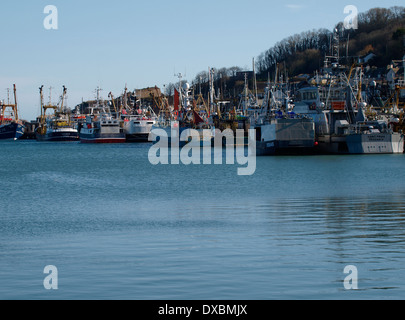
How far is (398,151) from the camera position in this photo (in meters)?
65.2

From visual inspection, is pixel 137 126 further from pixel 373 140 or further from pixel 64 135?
pixel 373 140

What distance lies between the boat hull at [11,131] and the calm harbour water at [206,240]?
456 ft

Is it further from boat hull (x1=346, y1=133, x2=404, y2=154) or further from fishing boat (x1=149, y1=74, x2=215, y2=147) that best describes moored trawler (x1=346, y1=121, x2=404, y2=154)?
fishing boat (x1=149, y1=74, x2=215, y2=147)

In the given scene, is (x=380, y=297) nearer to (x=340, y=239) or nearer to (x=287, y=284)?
(x=287, y=284)

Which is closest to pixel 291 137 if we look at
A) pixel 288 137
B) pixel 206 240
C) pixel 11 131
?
pixel 288 137

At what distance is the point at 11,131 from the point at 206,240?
16321 cm

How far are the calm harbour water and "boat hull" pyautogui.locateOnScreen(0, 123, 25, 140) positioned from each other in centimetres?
13911

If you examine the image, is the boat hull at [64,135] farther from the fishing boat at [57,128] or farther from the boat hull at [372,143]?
the boat hull at [372,143]

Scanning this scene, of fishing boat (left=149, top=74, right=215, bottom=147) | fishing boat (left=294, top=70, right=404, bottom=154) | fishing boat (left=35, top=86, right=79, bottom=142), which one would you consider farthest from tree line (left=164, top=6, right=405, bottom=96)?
fishing boat (left=294, top=70, right=404, bottom=154)

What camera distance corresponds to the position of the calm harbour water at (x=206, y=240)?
13.7 m

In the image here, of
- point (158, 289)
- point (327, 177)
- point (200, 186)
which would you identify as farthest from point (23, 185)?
point (158, 289)

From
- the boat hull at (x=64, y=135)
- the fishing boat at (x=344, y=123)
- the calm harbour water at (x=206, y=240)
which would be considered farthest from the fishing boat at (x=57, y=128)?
the calm harbour water at (x=206, y=240)

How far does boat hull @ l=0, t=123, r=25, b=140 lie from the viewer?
6826 inches

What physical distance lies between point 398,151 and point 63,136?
319 feet
